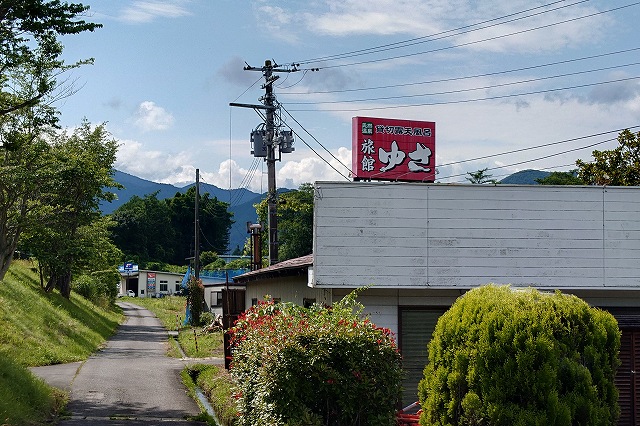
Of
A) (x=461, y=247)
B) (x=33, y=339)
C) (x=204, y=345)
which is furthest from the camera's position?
(x=204, y=345)

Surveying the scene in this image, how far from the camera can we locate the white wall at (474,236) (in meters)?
13.1

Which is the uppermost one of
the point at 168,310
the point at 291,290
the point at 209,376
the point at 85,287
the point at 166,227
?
the point at 166,227

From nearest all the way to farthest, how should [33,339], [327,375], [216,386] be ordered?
1. [327,375]
2. [216,386]
3. [33,339]

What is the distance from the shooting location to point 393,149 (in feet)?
66.0

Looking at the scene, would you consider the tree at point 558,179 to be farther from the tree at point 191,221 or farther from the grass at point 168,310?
the tree at point 191,221

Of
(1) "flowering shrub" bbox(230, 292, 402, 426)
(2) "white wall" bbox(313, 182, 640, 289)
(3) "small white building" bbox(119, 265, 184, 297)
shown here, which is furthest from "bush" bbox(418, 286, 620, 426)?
(3) "small white building" bbox(119, 265, 184, 297)

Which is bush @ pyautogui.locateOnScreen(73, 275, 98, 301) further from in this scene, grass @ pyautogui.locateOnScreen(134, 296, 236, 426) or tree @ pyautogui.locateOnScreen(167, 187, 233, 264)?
tree @ pyautogui.locateOnScreen(167, 187, 233, 264)

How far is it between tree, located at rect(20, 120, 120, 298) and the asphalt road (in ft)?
15.1

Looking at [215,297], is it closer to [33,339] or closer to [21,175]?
[33,339]

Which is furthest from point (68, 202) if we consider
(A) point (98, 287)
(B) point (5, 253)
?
(A) point (98, 287)

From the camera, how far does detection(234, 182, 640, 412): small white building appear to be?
43.2 ft

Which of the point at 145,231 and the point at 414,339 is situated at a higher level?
the point at 145,231

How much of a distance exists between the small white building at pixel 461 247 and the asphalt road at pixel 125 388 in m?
4.42

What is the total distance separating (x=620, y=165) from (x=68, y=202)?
2237 centimetres
